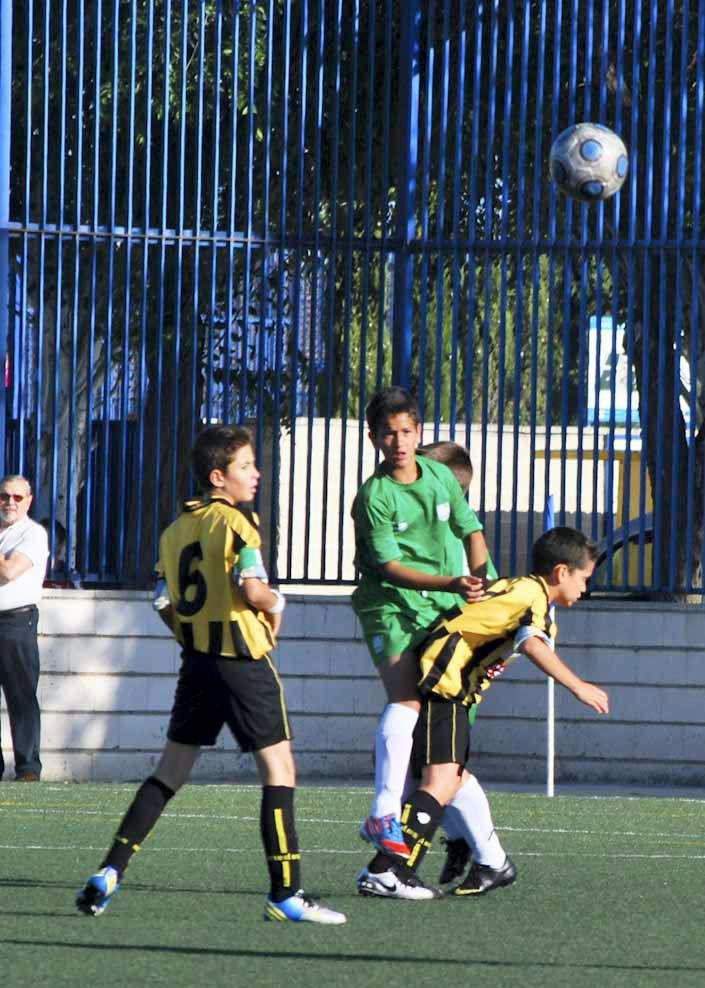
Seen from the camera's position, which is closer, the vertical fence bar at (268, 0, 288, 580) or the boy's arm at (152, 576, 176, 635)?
the boy's arm at (152, 576, 176, 635)

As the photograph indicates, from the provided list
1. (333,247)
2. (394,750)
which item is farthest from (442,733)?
(333,247)

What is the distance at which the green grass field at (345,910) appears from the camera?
540 centimetres

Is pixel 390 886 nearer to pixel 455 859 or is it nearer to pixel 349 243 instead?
pixel 455 859

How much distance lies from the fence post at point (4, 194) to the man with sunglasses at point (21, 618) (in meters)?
0.83

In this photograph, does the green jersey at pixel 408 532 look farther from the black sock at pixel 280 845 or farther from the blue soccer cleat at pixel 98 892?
the blue soccer cleat at pixel 98 892

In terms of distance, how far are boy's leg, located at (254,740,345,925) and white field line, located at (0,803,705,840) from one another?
3.26 meters

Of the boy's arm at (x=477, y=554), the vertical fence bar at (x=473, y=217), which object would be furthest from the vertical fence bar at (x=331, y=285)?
the boy's arm at (x=477, y=554)

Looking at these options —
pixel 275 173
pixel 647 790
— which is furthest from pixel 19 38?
pixel 647 790

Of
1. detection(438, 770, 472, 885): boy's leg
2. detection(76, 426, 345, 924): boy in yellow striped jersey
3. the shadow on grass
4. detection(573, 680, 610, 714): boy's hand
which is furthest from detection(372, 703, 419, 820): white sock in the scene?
the shadow on grass

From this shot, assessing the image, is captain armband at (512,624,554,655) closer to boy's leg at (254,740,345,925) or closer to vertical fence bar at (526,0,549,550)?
boy's leg at (254,740,345,925)

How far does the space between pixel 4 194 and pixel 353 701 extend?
3875 millimetres

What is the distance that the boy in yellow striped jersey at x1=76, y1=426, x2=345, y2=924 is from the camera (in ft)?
20.2

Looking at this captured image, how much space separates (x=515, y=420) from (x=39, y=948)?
8.28 metres

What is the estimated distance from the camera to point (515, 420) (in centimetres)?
1355
